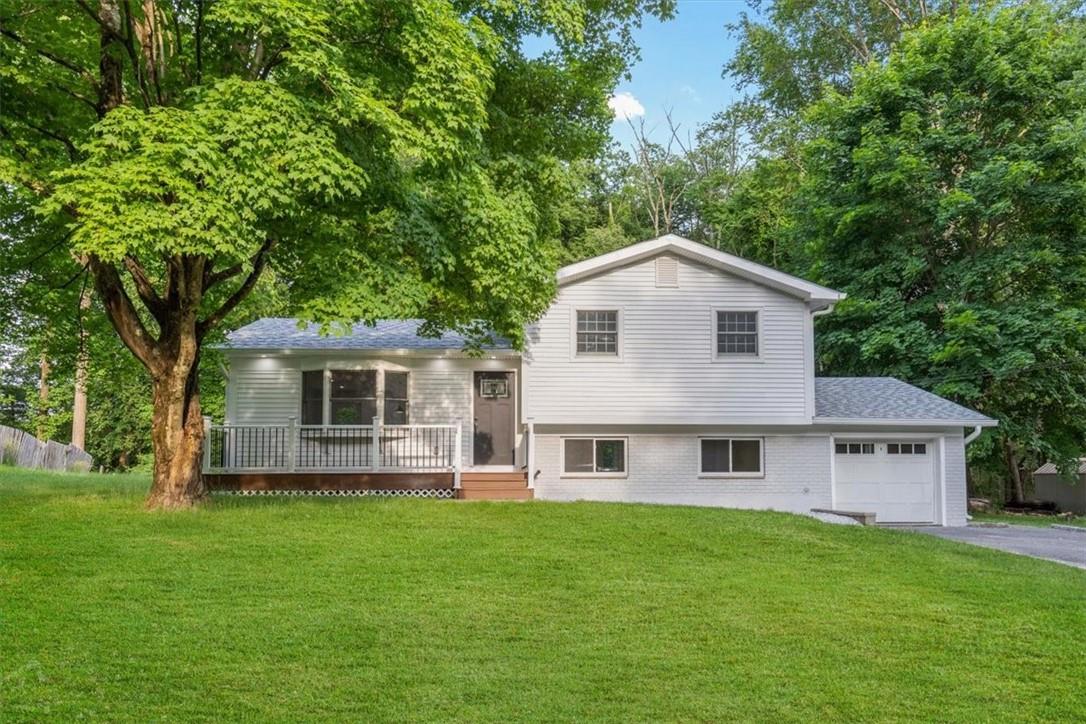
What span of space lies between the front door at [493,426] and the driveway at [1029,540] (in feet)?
27.2

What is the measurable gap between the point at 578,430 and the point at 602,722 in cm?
1173

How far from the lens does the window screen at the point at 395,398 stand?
17.2m

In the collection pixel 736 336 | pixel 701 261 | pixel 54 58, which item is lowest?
pixel 736 336

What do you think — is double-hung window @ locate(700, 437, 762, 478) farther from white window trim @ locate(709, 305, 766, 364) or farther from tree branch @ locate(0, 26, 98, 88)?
tree branch @ locate(0, 26, 98, 88)

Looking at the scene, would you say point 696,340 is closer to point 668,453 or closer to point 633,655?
point 668,453

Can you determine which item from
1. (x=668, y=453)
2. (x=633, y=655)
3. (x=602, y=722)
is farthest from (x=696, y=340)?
(x=602, y=722)

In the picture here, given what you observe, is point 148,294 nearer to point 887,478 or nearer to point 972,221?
point 887,478

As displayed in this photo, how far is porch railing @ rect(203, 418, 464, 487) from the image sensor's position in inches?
614

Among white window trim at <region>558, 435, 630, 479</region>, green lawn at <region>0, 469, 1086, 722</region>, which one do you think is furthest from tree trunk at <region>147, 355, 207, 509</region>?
white window trim at <region>558, 435, 630, 479</region>

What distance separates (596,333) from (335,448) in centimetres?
591

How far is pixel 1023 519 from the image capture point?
2122 centimetres

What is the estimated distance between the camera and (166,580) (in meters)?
8.11

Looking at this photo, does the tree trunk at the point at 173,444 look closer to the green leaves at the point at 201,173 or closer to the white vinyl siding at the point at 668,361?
the green leaves at the point at 201,173

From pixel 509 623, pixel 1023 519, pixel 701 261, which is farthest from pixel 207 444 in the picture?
pixel 1023 519
